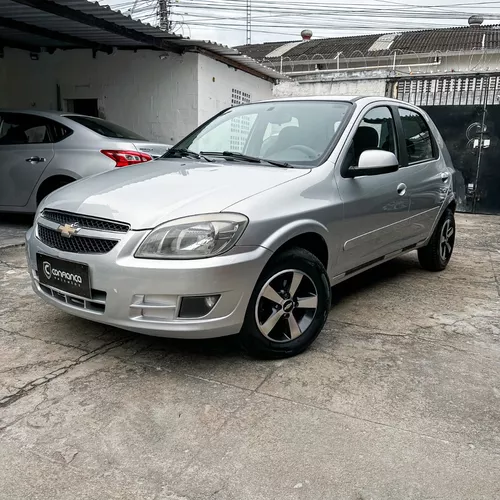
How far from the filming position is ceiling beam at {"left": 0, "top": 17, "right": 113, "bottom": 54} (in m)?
7.61

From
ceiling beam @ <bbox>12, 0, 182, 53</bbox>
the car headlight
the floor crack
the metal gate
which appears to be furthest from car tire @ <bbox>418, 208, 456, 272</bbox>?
ceiling beam @ <bbox>12, 0, 182, 53</bbox>

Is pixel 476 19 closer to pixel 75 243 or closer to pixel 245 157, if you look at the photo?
pixel 245 157

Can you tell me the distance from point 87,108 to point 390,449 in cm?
944

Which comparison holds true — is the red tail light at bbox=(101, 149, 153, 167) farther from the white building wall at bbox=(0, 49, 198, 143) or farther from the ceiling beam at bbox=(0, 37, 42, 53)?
the ceiling beam at bbox=(0, 37, 42, 53)

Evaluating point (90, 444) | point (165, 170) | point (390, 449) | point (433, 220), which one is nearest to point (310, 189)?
point (165, 170)

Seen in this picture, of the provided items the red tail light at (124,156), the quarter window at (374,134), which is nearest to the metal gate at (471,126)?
the quarter window at (374,134)

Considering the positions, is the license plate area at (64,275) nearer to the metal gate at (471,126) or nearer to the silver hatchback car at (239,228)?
the silver hatchback car at (239,228)

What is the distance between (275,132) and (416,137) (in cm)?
156

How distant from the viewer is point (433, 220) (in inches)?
189

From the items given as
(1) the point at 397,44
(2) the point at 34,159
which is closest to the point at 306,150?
(2) the point at 34,159

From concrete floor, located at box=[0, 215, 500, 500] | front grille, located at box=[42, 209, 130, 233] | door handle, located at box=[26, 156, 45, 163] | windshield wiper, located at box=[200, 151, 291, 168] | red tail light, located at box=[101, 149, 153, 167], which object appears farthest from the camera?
door handle, located at box=[26, 156, 45, 163]

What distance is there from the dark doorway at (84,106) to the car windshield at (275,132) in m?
6.36

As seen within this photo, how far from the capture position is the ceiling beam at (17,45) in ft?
30.2

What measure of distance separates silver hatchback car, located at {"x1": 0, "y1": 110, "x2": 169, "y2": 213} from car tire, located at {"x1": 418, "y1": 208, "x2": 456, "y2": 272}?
3.32 meters
